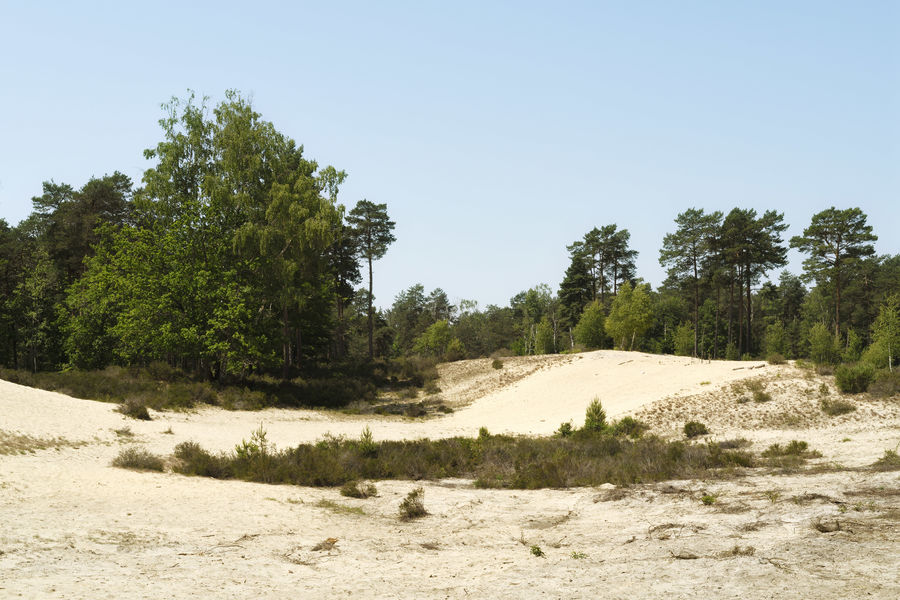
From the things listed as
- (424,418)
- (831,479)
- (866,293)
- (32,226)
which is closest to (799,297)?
(866,293)

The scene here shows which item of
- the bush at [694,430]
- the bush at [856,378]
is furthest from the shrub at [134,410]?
the bush at [856,378]

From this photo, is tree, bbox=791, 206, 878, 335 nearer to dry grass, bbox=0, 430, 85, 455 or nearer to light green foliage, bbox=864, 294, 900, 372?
light green foliage, bbox=864, 294, 900, 372

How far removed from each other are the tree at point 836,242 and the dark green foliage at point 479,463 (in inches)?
1522

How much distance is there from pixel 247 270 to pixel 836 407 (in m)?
28.0

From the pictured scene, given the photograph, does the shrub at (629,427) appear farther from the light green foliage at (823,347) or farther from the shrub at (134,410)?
the light green foliage at (823,347)

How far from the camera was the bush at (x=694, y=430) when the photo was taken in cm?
2038

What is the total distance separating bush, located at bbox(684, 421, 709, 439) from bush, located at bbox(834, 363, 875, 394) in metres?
6.62

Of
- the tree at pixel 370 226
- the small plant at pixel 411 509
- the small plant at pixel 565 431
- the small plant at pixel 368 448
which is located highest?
the tree at pixel 370 226

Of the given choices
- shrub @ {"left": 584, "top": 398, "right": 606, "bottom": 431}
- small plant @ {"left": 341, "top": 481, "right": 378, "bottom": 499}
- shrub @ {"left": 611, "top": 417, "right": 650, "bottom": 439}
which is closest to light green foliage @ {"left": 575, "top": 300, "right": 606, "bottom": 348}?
shrub @ {"left": 611, "top": 417, "right": 650, "bottom": 439}

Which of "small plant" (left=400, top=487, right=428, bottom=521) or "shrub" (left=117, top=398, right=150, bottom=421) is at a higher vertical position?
"shrub" (left=117, top=398, right=150, bottom=421)

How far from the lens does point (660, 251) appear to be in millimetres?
54844

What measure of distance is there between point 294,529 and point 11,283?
46.1 meters

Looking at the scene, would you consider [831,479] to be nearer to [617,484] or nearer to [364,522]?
[617,484]

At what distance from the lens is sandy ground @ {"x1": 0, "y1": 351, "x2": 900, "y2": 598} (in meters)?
6.88
